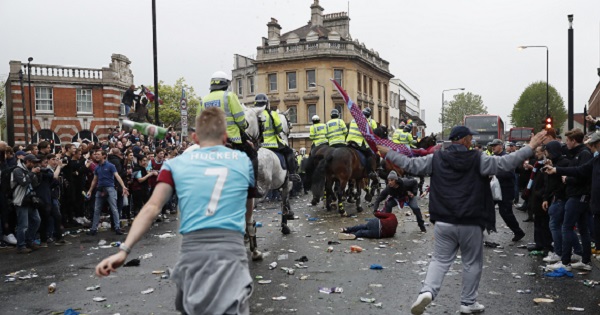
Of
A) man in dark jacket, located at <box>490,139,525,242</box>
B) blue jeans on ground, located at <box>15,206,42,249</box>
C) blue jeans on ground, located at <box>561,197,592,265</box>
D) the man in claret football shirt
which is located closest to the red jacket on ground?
man in dark jacket, located at <box>490,139,525,242</box>

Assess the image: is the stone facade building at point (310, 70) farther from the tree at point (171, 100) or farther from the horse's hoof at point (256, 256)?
the horse's hoof at point (256, 256)

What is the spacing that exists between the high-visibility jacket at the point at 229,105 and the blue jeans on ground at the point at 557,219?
4.88 m

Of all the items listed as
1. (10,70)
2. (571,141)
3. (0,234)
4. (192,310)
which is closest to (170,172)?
(192,310)

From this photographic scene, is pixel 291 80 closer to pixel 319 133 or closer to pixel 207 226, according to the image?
pixel 319 133

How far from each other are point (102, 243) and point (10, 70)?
103 ft

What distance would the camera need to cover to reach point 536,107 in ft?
251

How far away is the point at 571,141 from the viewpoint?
313 inches

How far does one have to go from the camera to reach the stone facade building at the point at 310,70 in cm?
5394

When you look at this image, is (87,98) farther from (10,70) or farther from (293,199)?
(293,199)

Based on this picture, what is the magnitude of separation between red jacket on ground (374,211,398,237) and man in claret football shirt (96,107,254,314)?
22.9 ft

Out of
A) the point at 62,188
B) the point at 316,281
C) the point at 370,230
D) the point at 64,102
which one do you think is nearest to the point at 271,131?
the point at 370,230

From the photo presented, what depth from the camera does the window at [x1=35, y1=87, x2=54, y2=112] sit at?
3747 cm

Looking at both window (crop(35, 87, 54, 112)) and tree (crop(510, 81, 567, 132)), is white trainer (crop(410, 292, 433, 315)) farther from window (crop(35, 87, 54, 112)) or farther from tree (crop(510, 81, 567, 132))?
tree (crop(510, 81, 567, 132))

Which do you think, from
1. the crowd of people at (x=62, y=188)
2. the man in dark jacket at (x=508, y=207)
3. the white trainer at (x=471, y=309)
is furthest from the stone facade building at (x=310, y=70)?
the white trainer at (x=471, y=309)
